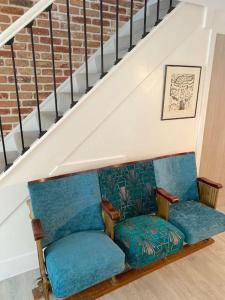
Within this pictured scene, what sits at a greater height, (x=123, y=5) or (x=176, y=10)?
(x=123, y=5)

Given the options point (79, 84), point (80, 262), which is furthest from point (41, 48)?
point (80, 262)

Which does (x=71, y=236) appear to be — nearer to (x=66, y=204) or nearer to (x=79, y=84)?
(x=66, y=204)

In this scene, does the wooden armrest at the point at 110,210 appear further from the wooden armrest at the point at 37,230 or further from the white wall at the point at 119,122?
the wooden armrest at the point at 37,230

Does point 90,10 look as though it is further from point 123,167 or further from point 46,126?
point 123,167

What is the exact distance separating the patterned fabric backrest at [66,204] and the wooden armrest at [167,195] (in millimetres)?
590

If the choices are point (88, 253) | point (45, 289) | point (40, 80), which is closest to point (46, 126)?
point (40, 80)

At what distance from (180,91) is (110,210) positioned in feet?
4.67

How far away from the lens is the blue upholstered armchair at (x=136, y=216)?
5.89 feet

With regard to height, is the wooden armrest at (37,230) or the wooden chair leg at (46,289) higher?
the wooden armrest at (37,230)

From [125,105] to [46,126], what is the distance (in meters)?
0.75

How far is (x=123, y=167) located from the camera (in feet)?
7.31

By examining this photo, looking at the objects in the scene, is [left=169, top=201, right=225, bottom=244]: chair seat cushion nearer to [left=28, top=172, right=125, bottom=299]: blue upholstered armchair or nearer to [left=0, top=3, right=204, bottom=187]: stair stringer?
[left=28, top=172, right=125, bottom=299]: blue upholstered armchair

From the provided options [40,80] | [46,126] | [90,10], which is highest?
[90,10]

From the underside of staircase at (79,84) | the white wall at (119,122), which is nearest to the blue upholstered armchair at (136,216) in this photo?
the white wall at (119,122)
